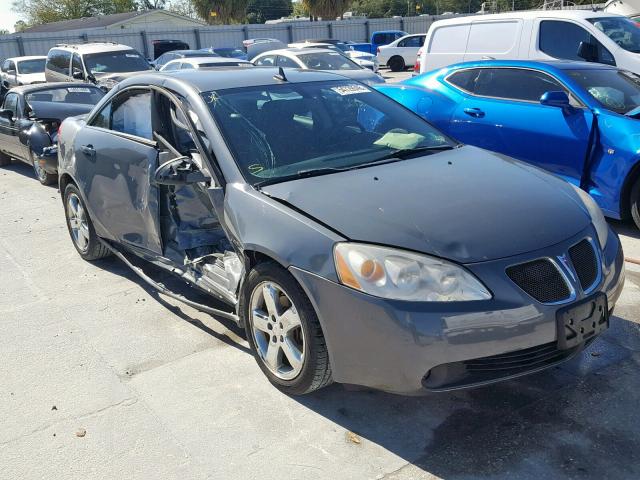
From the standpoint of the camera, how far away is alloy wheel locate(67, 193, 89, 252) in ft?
18.6

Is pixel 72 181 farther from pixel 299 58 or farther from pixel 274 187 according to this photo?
pixel 299 58

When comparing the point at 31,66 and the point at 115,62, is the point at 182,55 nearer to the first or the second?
the point at 115,62

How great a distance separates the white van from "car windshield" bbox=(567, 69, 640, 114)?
2.92 metres

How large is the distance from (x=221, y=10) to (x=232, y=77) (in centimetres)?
4986

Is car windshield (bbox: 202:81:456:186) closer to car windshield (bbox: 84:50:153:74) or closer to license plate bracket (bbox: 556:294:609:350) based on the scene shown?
license plate bracket (bbox: 556:294:609:350)

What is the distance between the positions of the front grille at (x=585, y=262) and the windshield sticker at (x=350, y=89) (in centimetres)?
192

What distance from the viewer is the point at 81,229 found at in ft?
18.9

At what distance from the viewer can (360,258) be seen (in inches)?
114

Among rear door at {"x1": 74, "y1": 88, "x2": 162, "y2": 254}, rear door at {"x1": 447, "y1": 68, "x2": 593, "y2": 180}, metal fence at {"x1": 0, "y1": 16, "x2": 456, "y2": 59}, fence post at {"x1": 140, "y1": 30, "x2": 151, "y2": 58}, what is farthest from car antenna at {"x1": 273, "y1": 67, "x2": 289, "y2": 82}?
fence post at {"x1": 140, "y1": 30, "x2": 151, "y2": 58}

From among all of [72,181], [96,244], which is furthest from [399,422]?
[72,181]

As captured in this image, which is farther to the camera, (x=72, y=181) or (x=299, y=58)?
(x=299, y=58)

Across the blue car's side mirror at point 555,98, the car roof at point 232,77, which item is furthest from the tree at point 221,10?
the car roof at point 232,77

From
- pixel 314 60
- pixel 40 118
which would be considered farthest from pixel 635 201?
pixel 314 60

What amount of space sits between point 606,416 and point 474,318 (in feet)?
3.13
